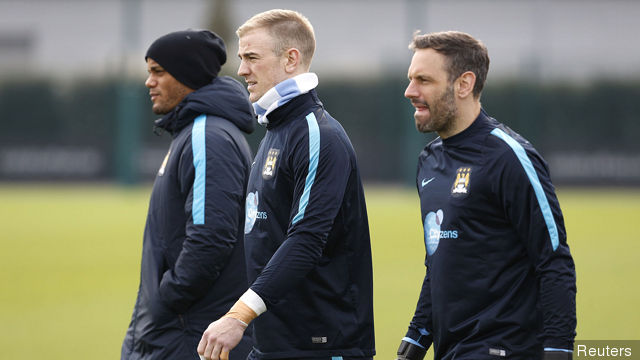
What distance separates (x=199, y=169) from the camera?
4.43 metres

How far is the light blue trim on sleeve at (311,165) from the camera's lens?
381cm

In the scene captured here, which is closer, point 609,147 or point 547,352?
point 547,352

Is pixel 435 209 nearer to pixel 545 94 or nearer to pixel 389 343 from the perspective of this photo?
pixel 389 343

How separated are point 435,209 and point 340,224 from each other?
0.39 m

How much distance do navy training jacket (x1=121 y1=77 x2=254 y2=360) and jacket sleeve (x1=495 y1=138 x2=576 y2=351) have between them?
1350mm

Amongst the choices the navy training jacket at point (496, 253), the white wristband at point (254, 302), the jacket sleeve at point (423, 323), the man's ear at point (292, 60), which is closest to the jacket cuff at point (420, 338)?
the jacket sleeve at point (423, 323)

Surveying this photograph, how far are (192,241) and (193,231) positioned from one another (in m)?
0.04

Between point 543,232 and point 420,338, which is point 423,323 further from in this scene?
point 543,232

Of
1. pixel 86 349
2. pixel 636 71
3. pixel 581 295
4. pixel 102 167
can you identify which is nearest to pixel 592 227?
pixel 581 295

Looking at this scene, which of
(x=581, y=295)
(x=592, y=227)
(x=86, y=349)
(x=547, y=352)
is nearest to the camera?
(x=547, y=352)

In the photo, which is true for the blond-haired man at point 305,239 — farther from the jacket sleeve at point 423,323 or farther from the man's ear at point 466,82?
the man's ear at point 466,82

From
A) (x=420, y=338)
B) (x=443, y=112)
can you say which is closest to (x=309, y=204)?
(x=443, y=112)

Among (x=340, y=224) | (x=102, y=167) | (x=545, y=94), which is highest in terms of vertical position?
(x=340, y=224)

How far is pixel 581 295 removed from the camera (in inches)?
414
